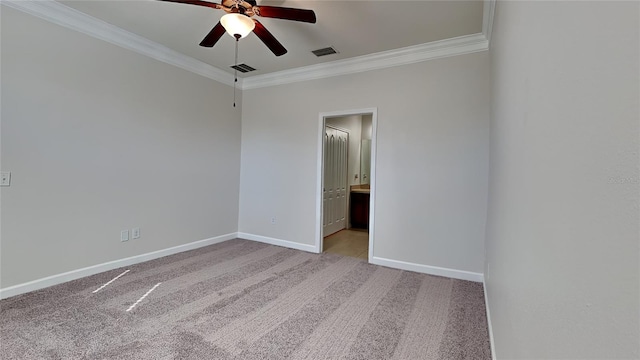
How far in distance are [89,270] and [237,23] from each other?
305 centimetres

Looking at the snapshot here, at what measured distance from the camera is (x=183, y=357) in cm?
176

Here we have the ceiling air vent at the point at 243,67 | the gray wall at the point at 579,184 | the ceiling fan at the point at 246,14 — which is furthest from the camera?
the ceiling air vent at the point at 243,67

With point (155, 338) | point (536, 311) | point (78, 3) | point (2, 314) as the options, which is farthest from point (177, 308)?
point (78, 3)

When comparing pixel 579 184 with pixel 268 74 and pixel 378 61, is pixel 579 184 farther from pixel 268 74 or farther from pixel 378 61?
pixel 268 74

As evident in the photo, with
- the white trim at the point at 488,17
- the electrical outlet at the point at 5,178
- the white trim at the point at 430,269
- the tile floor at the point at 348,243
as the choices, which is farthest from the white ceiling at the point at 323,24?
the tile floor at the point at 348,243

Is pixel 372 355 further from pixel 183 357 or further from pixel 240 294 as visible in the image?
pixel 240 294

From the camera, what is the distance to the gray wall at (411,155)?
313 centimetres

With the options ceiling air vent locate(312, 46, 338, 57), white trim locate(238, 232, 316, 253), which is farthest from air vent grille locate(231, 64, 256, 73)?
white trim locate(238, 232, 316, 253)

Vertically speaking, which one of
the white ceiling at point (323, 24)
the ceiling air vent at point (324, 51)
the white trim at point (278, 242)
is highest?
the ceiling air vent at point (324, 51)

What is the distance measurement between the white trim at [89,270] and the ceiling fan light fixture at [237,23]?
9.68 feet

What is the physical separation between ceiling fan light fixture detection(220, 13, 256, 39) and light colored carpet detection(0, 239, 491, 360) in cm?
234

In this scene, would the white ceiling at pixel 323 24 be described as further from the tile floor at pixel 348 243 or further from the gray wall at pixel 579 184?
the tile floor at pixel 348 243

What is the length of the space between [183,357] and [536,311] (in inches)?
75.9

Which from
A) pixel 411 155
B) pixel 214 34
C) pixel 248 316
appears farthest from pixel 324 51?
pixel 248 316
